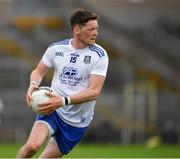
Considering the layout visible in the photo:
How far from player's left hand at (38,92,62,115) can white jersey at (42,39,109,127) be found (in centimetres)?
49

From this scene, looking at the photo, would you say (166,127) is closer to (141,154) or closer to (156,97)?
(156,97)

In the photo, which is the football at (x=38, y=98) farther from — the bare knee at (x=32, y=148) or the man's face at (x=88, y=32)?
the man's face at (x=88, y=32)

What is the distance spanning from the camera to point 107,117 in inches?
1003

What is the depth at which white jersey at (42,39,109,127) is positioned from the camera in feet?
32.3

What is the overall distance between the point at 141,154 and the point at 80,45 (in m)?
9.79

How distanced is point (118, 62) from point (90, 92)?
16.2 m

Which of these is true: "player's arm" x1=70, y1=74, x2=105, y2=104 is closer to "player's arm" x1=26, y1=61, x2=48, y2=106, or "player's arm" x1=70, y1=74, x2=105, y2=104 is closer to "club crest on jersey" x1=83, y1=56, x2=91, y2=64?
"club crest on jersey" x1=83, y1=56, x2=91, y2=64

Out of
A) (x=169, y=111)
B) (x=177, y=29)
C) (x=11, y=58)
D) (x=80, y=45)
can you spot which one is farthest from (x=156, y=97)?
(x=80, y=45)

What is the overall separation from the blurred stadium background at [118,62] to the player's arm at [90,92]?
1460 centimetres

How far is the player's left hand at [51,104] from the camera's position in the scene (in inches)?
369

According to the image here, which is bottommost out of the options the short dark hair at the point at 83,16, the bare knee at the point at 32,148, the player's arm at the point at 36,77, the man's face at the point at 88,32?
the bare knee at the point at 32,148

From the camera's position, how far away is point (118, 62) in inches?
1013

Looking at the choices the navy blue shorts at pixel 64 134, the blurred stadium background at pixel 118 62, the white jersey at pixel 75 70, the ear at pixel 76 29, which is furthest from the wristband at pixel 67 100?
the blurred stadium background at pixel 118 62

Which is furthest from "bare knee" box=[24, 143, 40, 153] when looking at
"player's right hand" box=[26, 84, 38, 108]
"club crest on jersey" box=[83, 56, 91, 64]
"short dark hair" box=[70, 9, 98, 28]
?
"short dark hair" box=[70, 9, 98, 28]
